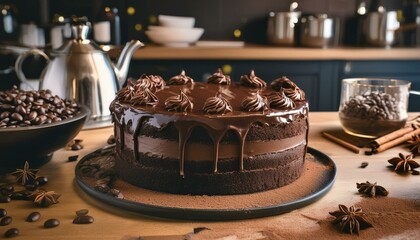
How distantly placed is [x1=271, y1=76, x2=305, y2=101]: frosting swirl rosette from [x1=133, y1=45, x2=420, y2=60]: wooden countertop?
A: 1820mm

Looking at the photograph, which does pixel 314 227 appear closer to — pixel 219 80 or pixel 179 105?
pixel 179 105

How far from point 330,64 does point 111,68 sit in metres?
2.02

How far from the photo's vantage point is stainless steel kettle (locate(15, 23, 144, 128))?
1631 mm

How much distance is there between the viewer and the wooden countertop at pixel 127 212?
34.2 inches

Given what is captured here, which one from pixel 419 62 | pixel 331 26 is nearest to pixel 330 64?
pixel 331 26

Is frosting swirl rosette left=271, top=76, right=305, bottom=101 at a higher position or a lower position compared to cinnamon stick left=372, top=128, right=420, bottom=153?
higher

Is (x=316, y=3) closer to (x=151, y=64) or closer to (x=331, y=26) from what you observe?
(x=331, y=26)

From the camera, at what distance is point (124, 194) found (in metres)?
1.05

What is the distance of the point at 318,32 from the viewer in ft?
11.3

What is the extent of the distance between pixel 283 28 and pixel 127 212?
9.32 ft

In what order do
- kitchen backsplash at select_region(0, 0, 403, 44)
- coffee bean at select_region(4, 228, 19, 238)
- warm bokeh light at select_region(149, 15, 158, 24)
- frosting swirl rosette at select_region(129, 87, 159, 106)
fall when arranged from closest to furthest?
coffee bean at select_region(4, 228, 19, 238) < frosting swirl rosette at select_region(129, 87, 159, 106) < kitchen backsplash at select_region(0, 0, 403, 44) < warm bokeh light at select_region(149, 15, 158, 24)

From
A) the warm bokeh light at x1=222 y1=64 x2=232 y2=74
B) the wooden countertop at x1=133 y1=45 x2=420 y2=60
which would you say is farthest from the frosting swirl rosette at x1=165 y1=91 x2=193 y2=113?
the warm bokeh light at x1=222 y1=64 x2=232 y2=74

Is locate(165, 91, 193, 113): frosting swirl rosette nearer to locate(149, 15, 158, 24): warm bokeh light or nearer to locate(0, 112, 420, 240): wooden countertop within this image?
locate(0, 112, 420, 240): wooden countertop

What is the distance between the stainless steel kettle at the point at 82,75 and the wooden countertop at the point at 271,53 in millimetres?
1450
